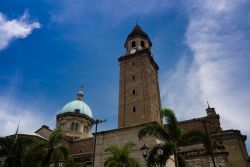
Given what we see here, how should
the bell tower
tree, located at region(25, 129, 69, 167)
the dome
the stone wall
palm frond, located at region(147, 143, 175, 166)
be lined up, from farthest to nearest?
the dome < the bell tower < the stone wall < tree, located at region(25, 129, 69, 167) < palm frond, located at region(147, 143, 175, 166)

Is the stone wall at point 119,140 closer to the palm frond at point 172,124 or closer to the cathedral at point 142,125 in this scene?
the cathedral at point 142,125

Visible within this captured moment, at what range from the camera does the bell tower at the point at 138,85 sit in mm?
30609

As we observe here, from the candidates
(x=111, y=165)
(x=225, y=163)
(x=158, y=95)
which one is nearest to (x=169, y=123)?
(x=111, y=165)

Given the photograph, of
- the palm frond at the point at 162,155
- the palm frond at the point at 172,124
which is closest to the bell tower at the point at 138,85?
the palm frond at the point at 172,124

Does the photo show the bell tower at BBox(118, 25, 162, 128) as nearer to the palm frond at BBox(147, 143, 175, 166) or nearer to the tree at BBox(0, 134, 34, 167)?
the palm frond at BBox(147, 143, 175, 166)

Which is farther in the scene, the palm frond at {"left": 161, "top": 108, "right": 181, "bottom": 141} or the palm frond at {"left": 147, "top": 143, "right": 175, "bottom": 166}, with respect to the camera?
the palm frond at {"left": 161, "top": 108, "right": 181, "bottom": 141}

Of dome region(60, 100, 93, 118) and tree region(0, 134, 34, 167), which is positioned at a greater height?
dome region(60, 100, 93, 118)

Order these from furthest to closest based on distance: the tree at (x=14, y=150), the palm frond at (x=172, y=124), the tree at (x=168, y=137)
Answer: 1. the tree at (x=14, y=150)
2. the palm frond at (x=172, y=124)
3. the tree at (x=168, y=137)

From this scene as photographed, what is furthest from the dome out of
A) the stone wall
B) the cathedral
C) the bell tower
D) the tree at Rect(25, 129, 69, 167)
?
the tree at Rect(25, 129, 69, 167)

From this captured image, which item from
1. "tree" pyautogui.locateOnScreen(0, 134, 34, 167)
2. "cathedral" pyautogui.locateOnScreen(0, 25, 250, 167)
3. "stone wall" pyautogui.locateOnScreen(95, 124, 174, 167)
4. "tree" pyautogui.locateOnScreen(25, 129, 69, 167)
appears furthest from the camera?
"cathedral" pyautogui.locateOnScreen(0, 25, 250, 167)

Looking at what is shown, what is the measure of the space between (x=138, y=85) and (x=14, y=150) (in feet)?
60.0

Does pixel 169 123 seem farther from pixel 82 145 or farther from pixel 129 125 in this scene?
pixel 82 145

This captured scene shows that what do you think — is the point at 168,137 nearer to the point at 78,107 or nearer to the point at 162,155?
the point at 162,155

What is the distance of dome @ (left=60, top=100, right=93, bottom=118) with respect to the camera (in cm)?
5433
